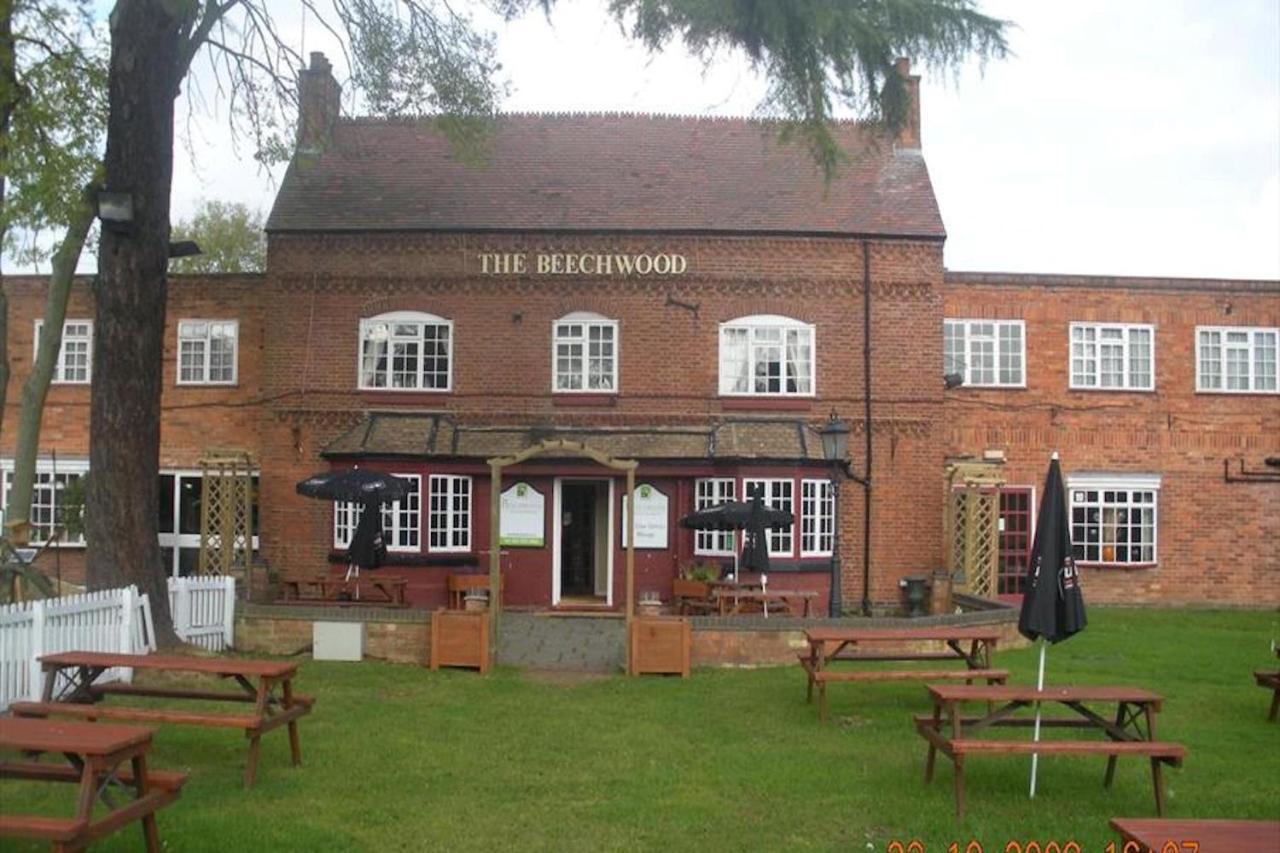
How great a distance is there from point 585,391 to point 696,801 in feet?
45.4

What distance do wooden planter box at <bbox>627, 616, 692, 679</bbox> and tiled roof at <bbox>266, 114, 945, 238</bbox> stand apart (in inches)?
357

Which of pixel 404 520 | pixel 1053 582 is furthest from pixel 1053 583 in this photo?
pixel 404 520

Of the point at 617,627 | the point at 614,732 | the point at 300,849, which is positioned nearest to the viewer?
the point at 300,849

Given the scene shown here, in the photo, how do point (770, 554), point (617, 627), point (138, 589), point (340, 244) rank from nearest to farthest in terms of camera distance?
point (138, 589) < point (617, 627) < point (770, 554) < point (340, 244)

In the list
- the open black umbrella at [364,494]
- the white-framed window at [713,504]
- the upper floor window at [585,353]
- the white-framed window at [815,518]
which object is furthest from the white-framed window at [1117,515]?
the open black umbrella at [364,494]

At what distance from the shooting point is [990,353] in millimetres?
24062

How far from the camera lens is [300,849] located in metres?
7.26

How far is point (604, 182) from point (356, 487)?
7887 mm

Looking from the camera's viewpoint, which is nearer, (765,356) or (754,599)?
(754,599)

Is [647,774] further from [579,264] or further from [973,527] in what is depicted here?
[579,264]

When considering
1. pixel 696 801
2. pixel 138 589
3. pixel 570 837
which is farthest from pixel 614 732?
pixel 138 589

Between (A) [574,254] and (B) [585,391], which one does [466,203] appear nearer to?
(A) [574,254]

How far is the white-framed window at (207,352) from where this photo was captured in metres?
23.5
